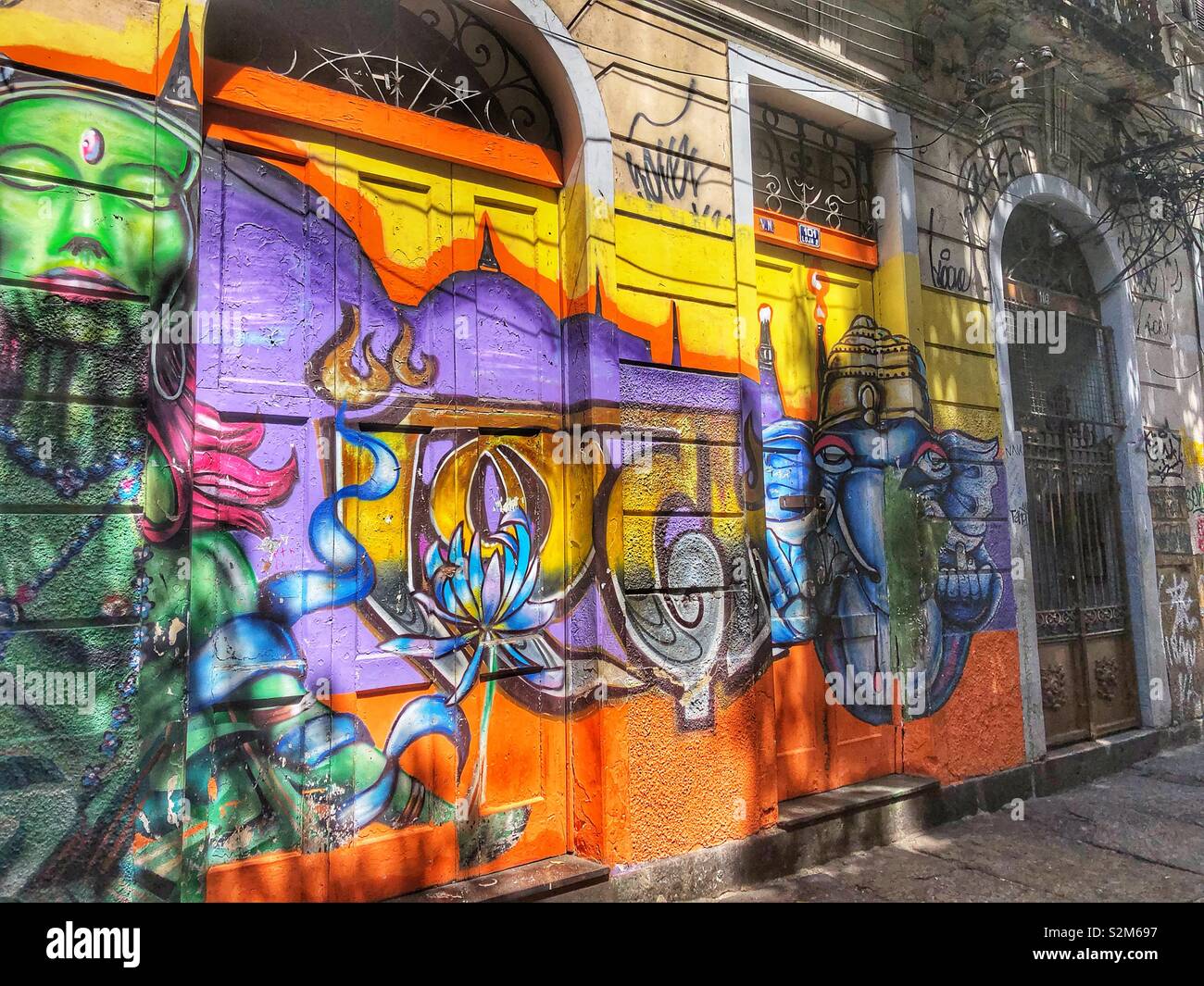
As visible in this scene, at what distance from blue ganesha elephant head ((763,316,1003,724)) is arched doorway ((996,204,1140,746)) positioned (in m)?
1.08

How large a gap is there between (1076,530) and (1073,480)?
0.42 m

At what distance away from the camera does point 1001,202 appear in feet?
21.1

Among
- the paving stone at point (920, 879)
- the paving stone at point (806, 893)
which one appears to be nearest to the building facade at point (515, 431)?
the paving stone at point (806, 893)

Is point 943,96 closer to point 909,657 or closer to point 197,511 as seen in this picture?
point 909,657

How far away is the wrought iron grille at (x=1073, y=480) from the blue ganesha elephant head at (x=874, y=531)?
125 cm

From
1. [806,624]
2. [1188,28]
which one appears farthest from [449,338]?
[1188,28]

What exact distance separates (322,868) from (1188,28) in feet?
33.4

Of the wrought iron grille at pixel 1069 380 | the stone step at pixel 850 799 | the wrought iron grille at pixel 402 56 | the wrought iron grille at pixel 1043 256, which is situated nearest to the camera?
the wrought iron grille at pixel 402 56

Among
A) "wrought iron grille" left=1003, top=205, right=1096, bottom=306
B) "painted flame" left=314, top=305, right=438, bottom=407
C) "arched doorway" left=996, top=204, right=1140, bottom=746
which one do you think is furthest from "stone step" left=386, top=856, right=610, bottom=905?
"wrought iron grille" left=1003, top=205, right=1096, bottom=306

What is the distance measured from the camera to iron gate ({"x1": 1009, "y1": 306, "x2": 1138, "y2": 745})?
658 centimetres

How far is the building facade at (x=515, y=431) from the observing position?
115 inches

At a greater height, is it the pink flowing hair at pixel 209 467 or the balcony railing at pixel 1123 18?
the balcony railing at pixel 1123 18

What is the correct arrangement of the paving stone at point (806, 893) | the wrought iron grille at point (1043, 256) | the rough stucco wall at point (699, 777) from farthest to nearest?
the wrought iron grille at point (1043, 256), the paving stone at point (806, 893), the rough stucco wall at point (699, 777)

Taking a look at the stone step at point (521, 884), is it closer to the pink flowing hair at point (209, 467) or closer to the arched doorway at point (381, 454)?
the arched doorway at point (381, 454)
